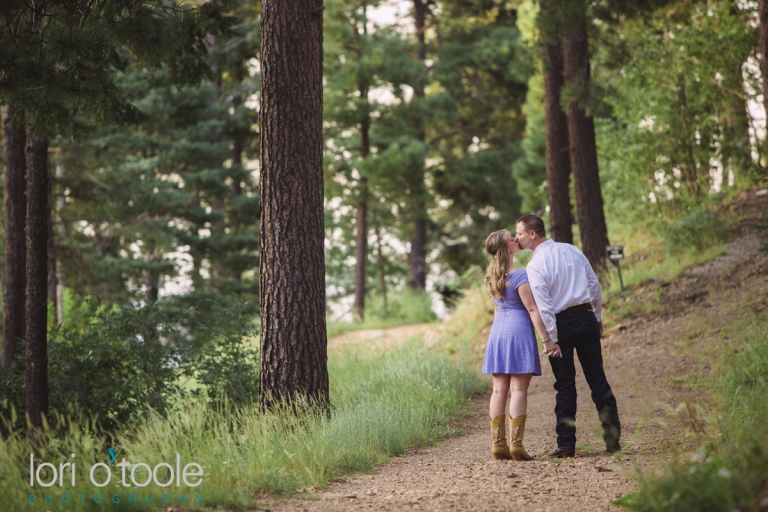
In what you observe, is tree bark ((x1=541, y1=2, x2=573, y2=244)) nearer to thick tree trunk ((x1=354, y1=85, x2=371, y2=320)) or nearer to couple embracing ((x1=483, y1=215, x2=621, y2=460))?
thick tree trunk ((x1=354, y1=85, x2=371, y2=320))

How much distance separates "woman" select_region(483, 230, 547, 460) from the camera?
231 inches

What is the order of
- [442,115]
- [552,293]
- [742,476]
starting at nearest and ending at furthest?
[742,476], [552,293], [442,115]

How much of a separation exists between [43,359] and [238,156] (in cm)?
1917

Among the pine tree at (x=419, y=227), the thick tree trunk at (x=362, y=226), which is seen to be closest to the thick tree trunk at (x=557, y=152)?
the thick tree trunk at (x=362, y=226)

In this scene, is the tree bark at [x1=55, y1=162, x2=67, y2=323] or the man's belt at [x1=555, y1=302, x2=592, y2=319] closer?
the man's belt at [x1=555, y1=302, x2=592, y2=319]

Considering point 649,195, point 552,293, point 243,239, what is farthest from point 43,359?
point 243,239

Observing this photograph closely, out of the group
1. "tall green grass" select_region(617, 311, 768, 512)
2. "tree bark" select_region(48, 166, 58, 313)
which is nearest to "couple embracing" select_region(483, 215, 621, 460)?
"tall green grass" select_region(617, 311, 768, 512)

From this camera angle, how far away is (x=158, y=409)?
838 centimetres

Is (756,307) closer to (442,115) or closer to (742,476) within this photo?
(742,476)

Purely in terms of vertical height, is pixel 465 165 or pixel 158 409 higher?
pixel 465 165

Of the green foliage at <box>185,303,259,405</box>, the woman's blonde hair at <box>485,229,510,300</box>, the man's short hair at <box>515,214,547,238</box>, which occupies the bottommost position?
the green foliage at <box>185,303,259,405</box>

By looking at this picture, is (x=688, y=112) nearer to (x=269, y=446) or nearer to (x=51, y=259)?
(x=269, y=446)

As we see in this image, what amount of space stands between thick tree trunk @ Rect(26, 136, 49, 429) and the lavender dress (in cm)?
480

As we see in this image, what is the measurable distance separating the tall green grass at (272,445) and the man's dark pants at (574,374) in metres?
1.40
